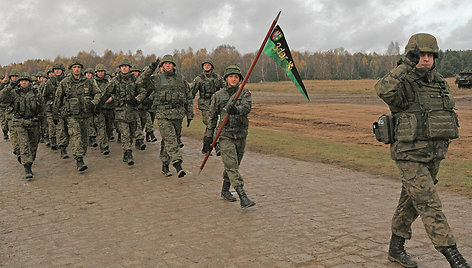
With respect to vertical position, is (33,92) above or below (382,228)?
above

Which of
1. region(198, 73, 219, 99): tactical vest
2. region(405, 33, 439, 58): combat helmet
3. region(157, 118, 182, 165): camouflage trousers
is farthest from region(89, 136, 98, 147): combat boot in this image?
region(405, 33, 439, 58): combat helmet

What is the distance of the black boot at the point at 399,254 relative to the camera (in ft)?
15.3

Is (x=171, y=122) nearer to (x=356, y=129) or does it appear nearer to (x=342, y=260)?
(x=342, y=260)

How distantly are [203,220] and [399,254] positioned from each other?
9.42 feet

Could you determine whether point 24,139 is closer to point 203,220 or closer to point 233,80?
point 233,80

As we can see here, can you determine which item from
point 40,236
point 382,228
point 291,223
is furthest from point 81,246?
point 382,228

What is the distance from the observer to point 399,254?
4746 mm

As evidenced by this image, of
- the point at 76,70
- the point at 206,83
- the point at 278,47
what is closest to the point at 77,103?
the point at 76,70

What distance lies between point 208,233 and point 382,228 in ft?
7.63

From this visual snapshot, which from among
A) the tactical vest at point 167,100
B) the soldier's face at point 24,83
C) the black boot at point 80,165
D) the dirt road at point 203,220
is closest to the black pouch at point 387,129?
the dirt road at point 203,220

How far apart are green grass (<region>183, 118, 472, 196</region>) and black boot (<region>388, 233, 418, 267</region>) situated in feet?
12.7

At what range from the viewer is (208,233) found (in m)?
5.97

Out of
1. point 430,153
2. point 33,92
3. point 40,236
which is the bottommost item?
point 40,236

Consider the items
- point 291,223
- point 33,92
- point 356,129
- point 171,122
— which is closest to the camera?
point 291,223
